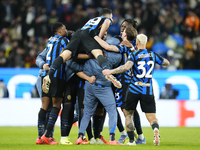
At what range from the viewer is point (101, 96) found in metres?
6.17

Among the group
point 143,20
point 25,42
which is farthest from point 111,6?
point 25,42

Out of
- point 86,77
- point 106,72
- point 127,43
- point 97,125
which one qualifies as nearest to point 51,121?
point 97,125

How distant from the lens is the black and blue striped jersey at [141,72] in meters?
5.98

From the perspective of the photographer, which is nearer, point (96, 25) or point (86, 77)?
point (86, 77)

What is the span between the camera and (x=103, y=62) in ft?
19.6

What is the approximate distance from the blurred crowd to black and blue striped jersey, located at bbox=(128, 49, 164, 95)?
25.3 ft

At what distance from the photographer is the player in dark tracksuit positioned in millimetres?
6125

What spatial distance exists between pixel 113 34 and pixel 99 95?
9.34 meters

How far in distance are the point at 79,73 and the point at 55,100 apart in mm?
670

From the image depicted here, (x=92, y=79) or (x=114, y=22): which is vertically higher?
(x=114, y=22)

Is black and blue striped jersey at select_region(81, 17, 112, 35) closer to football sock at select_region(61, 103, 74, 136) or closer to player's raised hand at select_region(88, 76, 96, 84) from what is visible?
player's raised hand at select_region(88, 76, 96, 84)

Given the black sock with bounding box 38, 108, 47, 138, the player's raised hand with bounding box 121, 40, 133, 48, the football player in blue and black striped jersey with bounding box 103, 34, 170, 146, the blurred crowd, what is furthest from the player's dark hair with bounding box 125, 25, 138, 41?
the blurred crowd

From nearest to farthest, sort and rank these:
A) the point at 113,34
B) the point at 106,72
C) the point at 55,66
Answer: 1. the point at 106,72
2. the point at 55,66
3. the point at 113,34

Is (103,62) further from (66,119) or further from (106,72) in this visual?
(66,119)
